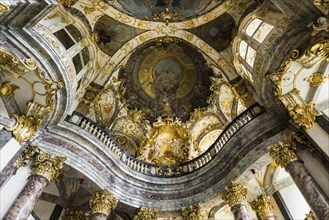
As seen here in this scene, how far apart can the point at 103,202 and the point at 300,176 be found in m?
7.27

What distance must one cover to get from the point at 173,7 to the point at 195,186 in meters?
10.5

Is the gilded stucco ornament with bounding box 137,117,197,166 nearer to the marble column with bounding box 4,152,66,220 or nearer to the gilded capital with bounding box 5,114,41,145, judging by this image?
the marble column with bounding box 4,152,66,220

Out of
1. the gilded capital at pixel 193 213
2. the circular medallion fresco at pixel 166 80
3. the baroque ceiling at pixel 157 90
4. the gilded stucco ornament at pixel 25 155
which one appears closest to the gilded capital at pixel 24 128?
the baroque ceiling at pixel 157 90

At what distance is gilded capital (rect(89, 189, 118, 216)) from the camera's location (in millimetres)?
9930

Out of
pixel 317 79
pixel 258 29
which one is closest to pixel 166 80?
pixel 258 29

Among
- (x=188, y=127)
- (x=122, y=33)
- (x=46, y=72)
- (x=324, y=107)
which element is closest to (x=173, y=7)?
(x=122, y=33)

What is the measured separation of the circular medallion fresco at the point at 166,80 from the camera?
16.8 meters

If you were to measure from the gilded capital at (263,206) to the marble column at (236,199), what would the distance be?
3.46 feet

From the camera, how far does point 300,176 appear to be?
831 centimetres

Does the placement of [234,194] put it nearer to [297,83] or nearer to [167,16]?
[297,83]

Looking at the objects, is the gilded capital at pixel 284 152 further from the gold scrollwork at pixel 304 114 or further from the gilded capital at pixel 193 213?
the gilded capital at pixel 193 213

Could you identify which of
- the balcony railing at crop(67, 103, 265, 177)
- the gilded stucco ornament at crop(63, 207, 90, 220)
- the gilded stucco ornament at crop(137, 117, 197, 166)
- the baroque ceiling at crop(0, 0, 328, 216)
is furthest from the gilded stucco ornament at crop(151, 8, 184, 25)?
the gilded stucco ornament at crop(63, 207, 90, 220)

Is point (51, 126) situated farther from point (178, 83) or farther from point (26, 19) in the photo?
point (178, 83)

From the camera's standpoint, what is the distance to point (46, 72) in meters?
9.00
